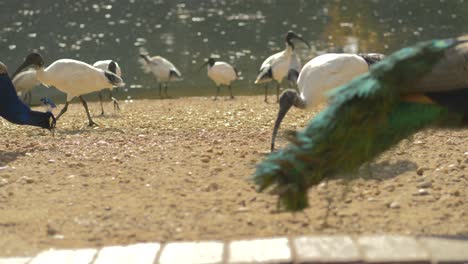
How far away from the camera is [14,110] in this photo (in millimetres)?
9570

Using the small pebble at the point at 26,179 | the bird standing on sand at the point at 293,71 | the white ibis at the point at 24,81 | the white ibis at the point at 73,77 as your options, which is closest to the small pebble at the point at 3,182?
the small pebble at the point at 26,179

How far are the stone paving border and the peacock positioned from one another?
431 millimetres

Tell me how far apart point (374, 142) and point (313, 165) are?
0.59 meters

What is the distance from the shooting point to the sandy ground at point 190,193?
5.29m

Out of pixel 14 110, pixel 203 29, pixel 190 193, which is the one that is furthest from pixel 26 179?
pixel 203 29

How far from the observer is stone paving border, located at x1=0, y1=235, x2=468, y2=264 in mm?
4352

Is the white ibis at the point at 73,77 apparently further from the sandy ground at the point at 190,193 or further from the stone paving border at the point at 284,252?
the stone paving border at the point at 284,252

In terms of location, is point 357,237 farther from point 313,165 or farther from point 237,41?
point 237,41

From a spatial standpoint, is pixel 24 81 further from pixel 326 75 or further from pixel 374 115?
pixel 374 115

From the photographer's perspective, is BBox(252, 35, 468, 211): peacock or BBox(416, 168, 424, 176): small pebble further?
BBox(416, 168, 424, 176): small pebble

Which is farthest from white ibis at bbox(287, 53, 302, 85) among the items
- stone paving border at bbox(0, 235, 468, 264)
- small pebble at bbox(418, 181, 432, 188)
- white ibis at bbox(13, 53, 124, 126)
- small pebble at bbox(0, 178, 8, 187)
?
stone paving border at bbox(0, 235, 468, 264)

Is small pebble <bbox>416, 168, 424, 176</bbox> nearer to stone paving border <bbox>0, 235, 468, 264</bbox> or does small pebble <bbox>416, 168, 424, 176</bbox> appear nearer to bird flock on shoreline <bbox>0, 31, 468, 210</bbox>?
bird flock on shoreline <bbox>0, 31, 468, 210</bbox>

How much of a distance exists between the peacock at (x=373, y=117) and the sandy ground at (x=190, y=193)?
44cm

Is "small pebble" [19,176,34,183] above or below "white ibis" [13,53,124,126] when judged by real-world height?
below
